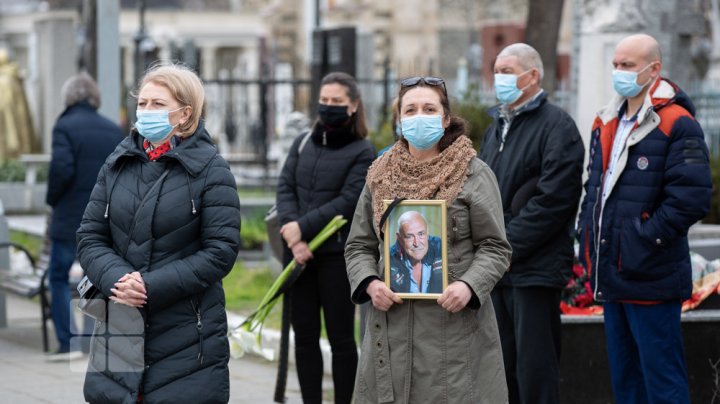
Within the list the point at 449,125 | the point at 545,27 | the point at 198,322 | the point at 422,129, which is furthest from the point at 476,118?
the point at 198,322

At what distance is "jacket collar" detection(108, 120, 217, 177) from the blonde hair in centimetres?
5

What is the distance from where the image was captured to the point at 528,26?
55.9 ft

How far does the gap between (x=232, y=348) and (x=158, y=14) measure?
169 ft

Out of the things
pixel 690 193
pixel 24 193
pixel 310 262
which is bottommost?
pixel 24 193

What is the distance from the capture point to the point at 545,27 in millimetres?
16953

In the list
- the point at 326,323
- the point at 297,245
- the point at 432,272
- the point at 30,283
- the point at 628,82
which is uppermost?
the point at 628,82

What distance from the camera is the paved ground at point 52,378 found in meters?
8.94

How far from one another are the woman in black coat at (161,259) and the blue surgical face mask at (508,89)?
6.58 ft

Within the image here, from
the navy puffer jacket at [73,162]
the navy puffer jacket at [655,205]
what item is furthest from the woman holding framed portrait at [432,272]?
the navy puffer jacket at [73,162]

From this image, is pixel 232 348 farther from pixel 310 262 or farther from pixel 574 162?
pixel 574 162

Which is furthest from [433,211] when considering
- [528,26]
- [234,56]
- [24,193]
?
[234,56]

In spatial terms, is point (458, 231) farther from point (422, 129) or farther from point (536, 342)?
point (536, 342)

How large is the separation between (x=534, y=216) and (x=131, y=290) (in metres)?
2.38

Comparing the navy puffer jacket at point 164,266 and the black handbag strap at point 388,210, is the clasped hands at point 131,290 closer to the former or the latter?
the navy puffer jacket at point 164,266
